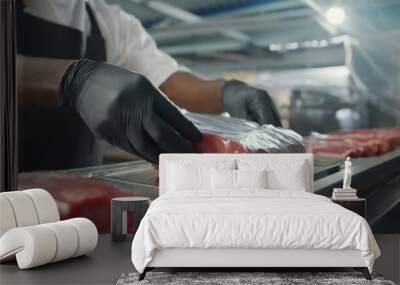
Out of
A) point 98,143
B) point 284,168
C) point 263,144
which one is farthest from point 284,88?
point 98,143

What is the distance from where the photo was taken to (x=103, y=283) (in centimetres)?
468

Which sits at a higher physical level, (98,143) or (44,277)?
(98,143)

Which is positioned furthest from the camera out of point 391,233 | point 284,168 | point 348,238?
point 391,233

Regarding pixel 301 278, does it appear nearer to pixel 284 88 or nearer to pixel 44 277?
pixel 44 277

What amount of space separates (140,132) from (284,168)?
1.69 meters

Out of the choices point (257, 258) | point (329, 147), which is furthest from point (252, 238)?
point (329, 147)

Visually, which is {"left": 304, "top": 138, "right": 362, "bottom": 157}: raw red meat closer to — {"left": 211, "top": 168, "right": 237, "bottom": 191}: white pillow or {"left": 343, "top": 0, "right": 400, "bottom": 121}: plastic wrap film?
{"left": 343, "top": 0, "right": 400, "bottom": 121}: plastic wrap film

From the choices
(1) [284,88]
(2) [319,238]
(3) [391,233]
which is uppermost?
(1) [284,88]

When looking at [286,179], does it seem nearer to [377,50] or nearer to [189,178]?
[189,178]

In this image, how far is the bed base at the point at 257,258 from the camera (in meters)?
4.73

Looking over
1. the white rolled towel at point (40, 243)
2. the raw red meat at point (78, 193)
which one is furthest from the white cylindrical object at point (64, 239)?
the raw red meat at point (78, 193)

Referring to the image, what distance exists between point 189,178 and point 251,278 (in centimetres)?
190

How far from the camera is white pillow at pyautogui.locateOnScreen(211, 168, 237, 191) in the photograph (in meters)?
6.27

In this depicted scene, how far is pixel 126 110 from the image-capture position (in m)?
7.15
